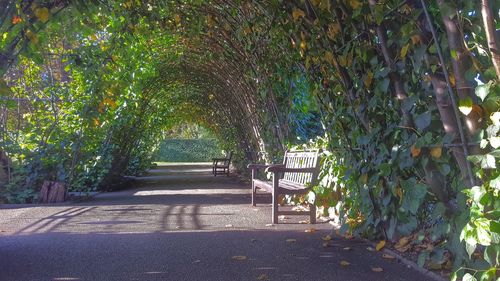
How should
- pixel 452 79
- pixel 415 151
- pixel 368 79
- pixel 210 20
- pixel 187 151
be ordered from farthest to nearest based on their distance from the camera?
pixel 187 151 → pixel 210 20 → pixel 368 79 → pixel 415 151 → pixel 452 79

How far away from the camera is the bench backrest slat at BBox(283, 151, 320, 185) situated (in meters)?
7.58

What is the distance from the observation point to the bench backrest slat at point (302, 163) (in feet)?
24.9

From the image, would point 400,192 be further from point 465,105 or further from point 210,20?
point 210,20

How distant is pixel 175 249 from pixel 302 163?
3126 mm

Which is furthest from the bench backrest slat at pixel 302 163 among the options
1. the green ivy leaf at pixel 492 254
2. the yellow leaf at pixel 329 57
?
the green ivy leaf at pixel 492 254

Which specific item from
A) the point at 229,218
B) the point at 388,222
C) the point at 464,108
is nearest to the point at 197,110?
the point at 229,218

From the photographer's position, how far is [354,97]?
5.31 meters

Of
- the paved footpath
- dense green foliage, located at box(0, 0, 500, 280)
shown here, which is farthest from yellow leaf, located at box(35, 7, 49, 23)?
the paved footpath

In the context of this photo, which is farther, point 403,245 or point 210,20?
point 210,20

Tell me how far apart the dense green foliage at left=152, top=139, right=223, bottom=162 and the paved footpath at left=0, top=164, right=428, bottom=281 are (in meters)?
38.6

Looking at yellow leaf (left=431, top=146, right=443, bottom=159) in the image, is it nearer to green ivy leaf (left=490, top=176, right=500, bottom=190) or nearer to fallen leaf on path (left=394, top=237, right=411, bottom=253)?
green ivy leaf (left=490, top=176, right=500, bottom=190)

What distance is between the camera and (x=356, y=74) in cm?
512

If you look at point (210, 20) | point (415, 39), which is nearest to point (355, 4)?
point (415, 39)

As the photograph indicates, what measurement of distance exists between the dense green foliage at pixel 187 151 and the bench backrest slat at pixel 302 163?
126 feet
